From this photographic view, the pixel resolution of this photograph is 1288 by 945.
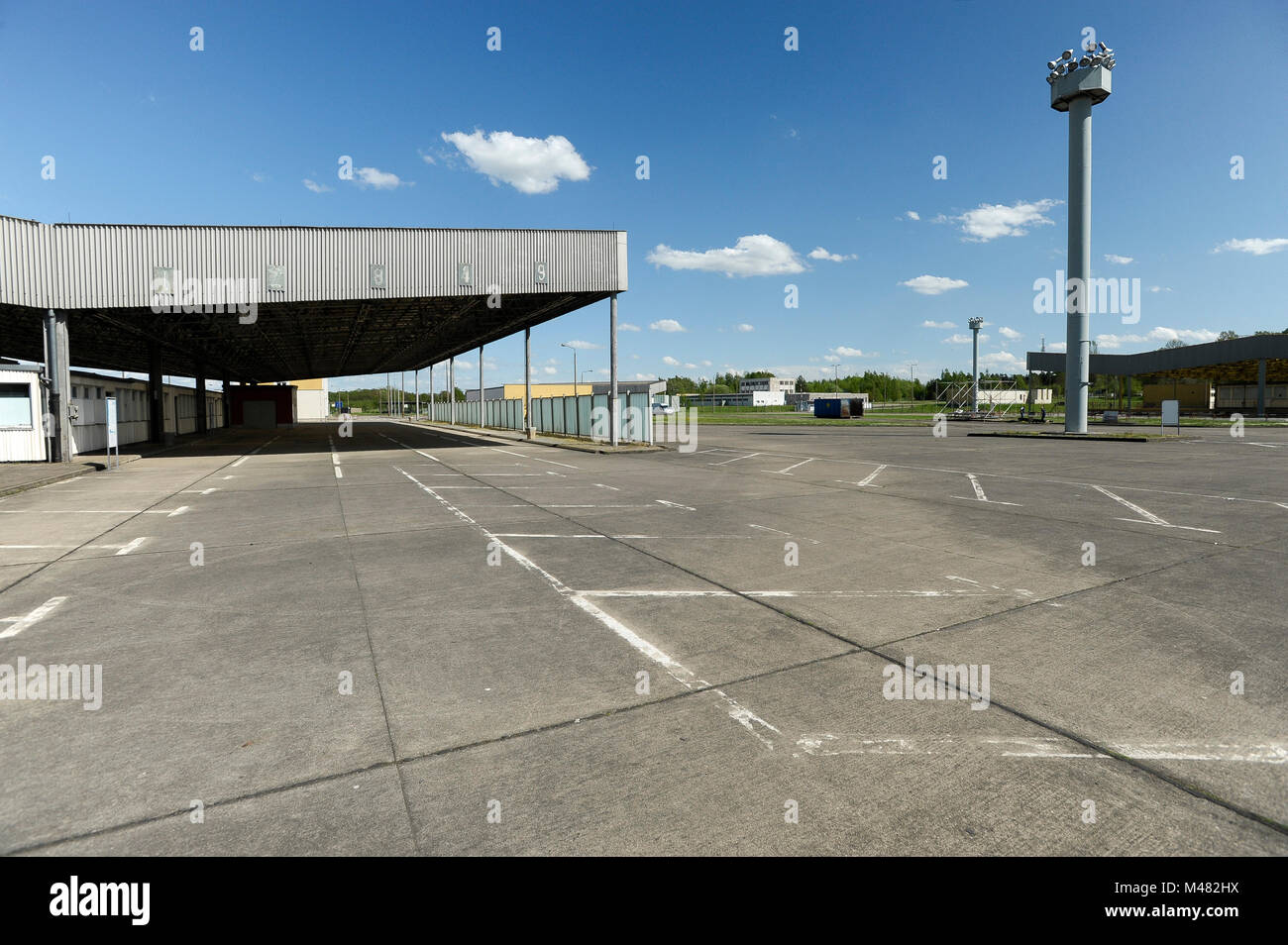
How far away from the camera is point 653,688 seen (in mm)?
4812

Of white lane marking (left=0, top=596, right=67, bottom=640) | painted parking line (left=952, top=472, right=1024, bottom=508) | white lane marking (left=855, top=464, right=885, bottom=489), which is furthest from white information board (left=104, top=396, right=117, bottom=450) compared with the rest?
painted parking line (left=952, top=472, right=1024, bottom=508)

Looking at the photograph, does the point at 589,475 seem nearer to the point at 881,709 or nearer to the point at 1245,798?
the point at 881,709

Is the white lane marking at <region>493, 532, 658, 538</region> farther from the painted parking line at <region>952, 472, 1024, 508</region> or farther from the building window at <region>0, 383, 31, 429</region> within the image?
the building window at <region>0, 383, 31, 429</region>

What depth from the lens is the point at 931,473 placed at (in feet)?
63.2

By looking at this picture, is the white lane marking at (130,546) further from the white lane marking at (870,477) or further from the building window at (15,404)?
the building window at (15,404)

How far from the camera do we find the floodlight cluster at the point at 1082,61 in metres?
34.0

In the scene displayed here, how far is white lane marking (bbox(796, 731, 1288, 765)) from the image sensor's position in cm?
383

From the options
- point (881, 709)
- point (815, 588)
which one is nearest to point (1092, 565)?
point (815, 588)

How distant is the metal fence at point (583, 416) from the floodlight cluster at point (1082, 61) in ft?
84.6

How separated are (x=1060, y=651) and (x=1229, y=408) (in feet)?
276

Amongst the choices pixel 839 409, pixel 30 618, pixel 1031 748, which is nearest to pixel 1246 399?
pixel 839 409

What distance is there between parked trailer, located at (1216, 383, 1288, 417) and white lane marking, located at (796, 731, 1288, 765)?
77.7 m

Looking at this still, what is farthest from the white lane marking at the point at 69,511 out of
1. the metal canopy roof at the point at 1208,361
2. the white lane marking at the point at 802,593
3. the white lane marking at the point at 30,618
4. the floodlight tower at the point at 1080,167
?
the metal canopy roof at the point at 1208,361

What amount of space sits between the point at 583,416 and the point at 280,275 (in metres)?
16.6
